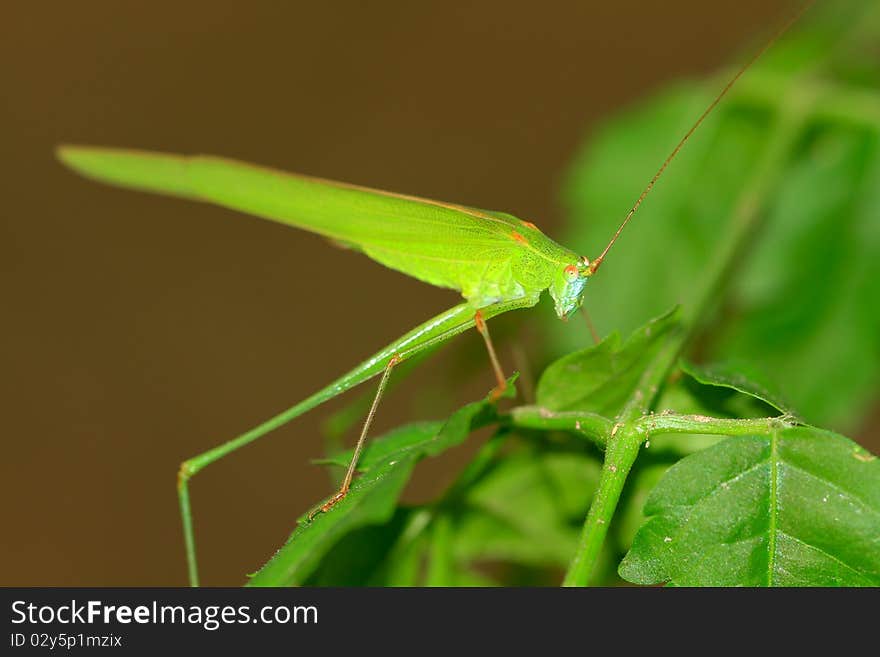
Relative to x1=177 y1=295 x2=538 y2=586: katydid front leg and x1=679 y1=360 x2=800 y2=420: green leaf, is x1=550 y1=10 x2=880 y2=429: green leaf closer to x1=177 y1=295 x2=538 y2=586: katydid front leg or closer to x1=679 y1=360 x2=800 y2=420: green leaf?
x1=177 y1=295 x2=538 y2=586: katydid front leg

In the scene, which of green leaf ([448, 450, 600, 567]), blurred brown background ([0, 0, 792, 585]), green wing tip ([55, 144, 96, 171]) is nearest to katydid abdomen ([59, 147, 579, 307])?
green wing tip ([55, 144, 96, 171])

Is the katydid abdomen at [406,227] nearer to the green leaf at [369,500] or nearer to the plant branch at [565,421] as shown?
the plant branch at [565,421]

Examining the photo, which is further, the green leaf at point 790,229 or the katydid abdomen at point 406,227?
the green leaf at point 790,229

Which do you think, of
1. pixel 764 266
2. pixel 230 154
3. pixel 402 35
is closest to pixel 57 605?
pixel 764 266

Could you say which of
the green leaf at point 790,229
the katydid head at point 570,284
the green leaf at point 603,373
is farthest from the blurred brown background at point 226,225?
the green leaf at point 603,373

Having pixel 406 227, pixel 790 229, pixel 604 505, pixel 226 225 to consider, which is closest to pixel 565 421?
pixel 604 505

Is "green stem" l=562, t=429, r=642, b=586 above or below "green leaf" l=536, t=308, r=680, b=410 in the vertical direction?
below
